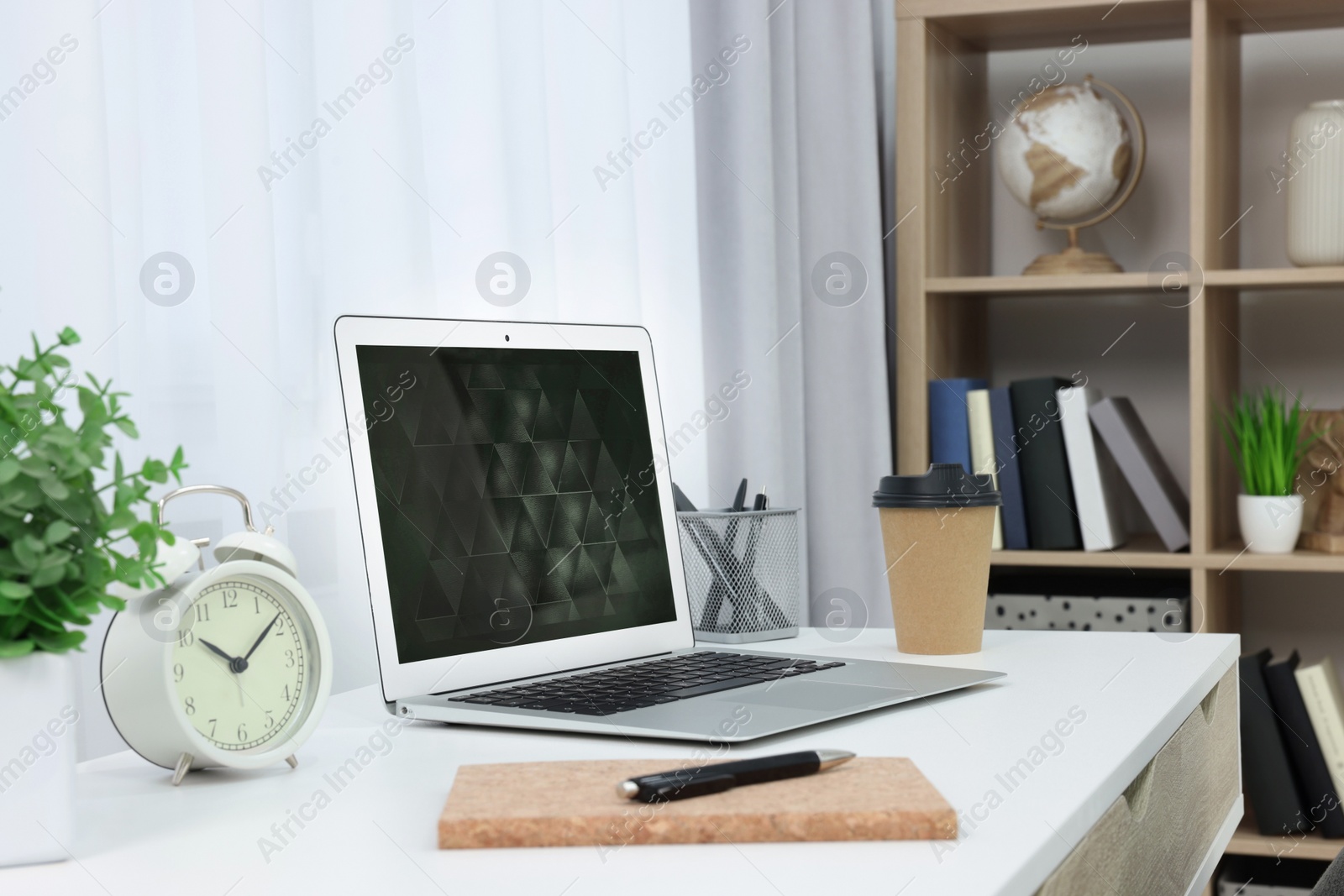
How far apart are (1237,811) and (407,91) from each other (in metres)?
1.06

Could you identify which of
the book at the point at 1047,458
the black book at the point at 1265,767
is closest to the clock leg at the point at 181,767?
the book at the point at 1047,458

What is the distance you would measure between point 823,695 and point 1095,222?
1380mm

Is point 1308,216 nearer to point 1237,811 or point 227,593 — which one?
point 1237,811

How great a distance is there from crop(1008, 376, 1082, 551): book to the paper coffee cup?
81 centimetres

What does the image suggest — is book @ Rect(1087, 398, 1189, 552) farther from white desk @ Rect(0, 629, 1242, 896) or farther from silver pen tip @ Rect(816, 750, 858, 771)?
silver pen tip @ Rect(816, 750, 858, 771)

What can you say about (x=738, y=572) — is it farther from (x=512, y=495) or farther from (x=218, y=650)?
(x=218, y=650)

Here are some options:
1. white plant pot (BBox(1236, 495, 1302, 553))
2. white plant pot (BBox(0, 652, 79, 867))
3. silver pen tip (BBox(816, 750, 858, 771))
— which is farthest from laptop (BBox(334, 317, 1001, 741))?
white plant pot (BBox(1236, 495, 1302, 553))

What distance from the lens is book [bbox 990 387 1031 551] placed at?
1898 mm

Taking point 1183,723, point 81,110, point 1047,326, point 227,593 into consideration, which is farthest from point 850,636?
point 1047,326

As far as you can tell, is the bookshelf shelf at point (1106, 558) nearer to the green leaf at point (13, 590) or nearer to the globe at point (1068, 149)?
the globe at point (1068, 149)

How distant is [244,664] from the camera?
0.73m

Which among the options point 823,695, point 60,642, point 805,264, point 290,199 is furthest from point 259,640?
point 805,264

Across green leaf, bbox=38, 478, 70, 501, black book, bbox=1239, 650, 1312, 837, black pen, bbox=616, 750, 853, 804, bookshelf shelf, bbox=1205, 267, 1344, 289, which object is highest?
bookshelf shelf, bbox=1205, 267, 1344, 289

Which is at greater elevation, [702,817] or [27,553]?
[27,553]
